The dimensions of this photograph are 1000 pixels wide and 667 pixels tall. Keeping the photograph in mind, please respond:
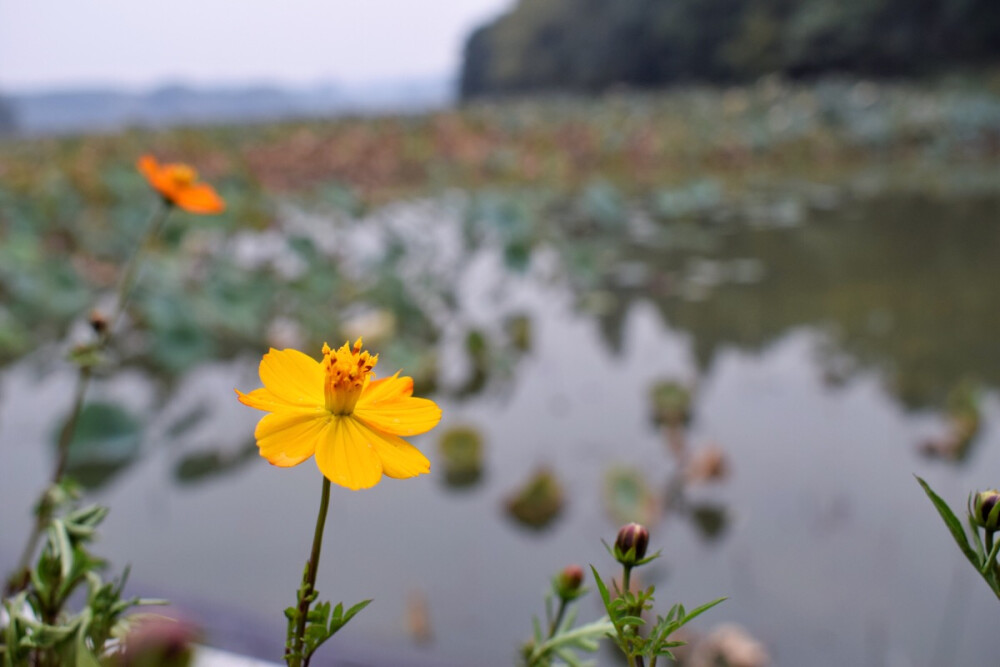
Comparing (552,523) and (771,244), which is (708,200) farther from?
(552,523)

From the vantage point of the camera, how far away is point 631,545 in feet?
0.76

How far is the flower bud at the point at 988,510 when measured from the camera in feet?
0.67

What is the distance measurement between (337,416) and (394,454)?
2 cm

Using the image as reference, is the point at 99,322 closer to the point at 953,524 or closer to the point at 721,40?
the point at 953,524

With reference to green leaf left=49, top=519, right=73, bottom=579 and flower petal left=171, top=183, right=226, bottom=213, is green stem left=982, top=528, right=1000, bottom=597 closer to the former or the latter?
green leaf left=49, top=519, right=73, bottom=579

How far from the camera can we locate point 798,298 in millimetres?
2357

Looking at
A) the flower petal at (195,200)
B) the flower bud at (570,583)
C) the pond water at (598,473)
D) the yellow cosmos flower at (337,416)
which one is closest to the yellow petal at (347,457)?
the yellow cosmos flower at (337,416)

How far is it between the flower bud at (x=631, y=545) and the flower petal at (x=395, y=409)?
62mm

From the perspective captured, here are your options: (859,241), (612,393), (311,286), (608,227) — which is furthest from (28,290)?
(859,241)

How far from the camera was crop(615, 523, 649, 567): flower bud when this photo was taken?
0.23 metres

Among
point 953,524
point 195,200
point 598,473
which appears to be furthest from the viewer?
point 598,473

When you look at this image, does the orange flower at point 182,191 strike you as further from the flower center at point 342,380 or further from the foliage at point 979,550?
the foliage at point 979,550

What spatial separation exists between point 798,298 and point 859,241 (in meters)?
0.94

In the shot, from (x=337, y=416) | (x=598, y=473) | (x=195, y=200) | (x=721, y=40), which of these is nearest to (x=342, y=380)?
(x=337, y=416)
